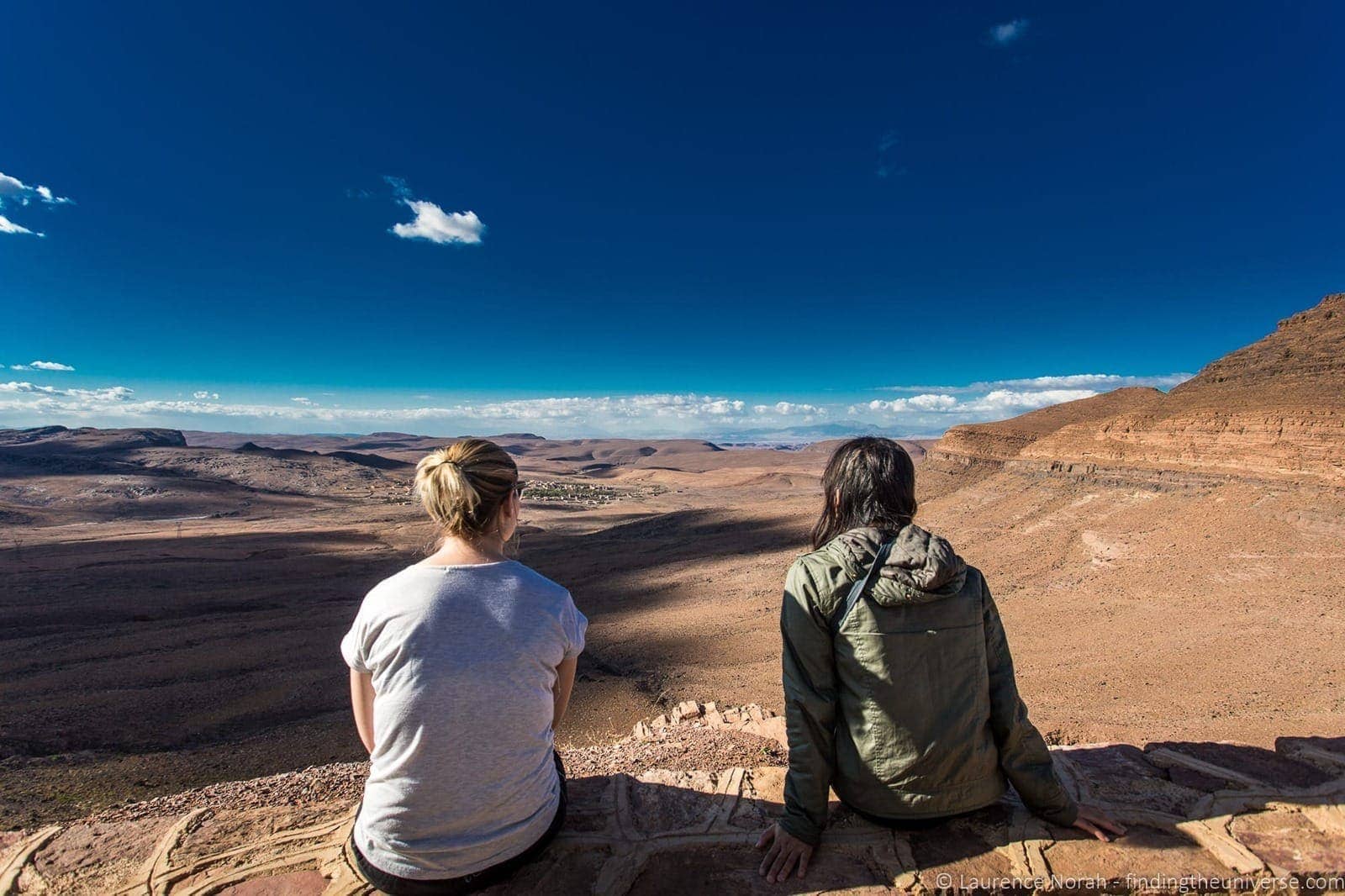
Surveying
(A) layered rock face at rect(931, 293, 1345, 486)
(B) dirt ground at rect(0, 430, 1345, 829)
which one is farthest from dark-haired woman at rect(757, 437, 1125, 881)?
(A) layered rock face at rect(931, 293, 1345, 486)

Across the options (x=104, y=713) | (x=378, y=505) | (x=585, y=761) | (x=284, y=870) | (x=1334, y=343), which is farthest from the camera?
(x=378, y=505)

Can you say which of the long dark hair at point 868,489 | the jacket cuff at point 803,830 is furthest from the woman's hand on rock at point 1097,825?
the long dark hair at point 868,489

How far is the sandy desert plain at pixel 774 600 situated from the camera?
289 inches

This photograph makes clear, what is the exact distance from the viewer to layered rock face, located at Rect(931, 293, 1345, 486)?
14695 millimetres

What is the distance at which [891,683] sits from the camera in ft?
6.79

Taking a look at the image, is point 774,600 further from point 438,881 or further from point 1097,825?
point 438,881

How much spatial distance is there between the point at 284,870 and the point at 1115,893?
330 cm

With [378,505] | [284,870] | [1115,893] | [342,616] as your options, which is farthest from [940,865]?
[378,505]

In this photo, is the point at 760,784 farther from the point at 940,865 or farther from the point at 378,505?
the point at 378,505

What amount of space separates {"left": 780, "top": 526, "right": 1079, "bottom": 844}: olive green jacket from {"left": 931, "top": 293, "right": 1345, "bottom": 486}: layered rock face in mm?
18257

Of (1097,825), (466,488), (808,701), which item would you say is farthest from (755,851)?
(466,488)

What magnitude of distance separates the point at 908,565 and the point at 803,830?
3.74ft

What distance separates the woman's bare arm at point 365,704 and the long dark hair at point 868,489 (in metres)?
1.72

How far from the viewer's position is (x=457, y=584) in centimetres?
180
